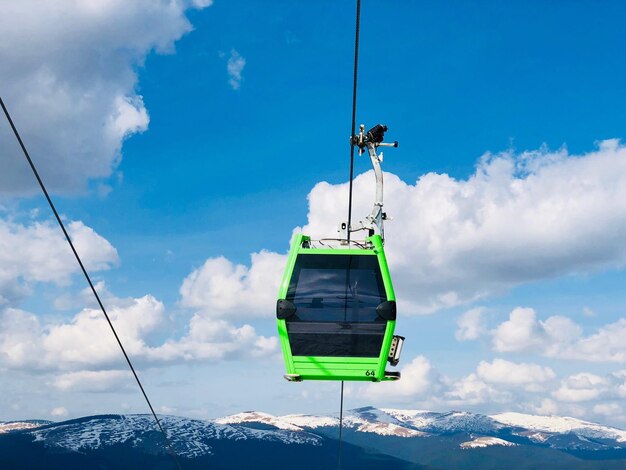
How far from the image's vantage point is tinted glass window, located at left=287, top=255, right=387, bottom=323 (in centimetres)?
2688

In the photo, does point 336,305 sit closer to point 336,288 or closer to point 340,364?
point 336,288

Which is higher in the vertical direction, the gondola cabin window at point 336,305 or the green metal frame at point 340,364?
the gondola cabin window at point 336,305

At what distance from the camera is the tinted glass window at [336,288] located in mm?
26875

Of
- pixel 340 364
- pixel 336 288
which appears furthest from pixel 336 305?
pixel 340 364

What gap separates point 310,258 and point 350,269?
1.55 metres

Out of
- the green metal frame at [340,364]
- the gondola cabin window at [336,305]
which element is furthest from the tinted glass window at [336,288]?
the green metal frame at [340,364]

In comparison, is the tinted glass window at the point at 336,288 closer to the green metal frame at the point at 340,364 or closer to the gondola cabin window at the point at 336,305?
the gondola cabin window at the point at 336,305

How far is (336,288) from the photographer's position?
27.3 metres

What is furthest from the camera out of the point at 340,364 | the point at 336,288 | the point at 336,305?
the point at 336,288

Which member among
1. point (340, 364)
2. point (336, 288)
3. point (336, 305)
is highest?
point (336, 288)

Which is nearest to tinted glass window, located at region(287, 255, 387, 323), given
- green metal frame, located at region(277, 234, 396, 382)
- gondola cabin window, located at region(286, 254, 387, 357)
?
gondola cabin window, located at region(286, 254, 387, 357)

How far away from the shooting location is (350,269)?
27.4 metres

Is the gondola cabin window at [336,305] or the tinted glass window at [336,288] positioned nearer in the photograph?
the gondola cabin window at [336,305]

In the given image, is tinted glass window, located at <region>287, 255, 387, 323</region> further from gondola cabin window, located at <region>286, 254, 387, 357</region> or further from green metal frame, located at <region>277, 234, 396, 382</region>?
green metal frame, located at <region>277, 234, 396, 382</region>
